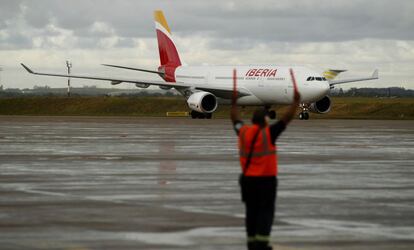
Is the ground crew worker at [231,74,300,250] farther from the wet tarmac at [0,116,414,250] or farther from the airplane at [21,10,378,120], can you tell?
the airplane at [21,10,378,120]

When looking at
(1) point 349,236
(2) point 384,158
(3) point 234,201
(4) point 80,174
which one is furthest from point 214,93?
(1) point 349,236

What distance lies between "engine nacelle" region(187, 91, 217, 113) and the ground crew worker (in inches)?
1900

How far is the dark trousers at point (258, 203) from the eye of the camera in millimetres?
11141

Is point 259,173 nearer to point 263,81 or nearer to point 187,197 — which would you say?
point 187,197

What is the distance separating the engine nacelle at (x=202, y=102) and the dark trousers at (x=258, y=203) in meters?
48.4

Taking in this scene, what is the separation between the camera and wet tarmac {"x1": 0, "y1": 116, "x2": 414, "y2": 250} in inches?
486

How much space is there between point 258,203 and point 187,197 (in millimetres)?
5691

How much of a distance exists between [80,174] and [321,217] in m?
8.23

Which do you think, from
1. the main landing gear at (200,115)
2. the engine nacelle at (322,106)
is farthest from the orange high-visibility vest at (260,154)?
the engine nacelle at (322,106)

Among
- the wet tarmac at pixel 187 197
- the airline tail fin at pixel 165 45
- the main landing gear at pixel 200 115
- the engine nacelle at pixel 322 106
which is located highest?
the airline tail fin at pixel 165 45

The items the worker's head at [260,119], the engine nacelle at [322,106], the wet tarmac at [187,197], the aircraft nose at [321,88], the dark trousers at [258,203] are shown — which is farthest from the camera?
the engine nacelle at [322,106]

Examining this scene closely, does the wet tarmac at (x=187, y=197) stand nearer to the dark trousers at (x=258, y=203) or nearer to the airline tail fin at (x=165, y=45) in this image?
the dark trousers at (x=258, y=203)

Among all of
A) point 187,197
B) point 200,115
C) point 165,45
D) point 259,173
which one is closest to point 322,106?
point 200,115

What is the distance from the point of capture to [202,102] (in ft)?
198
